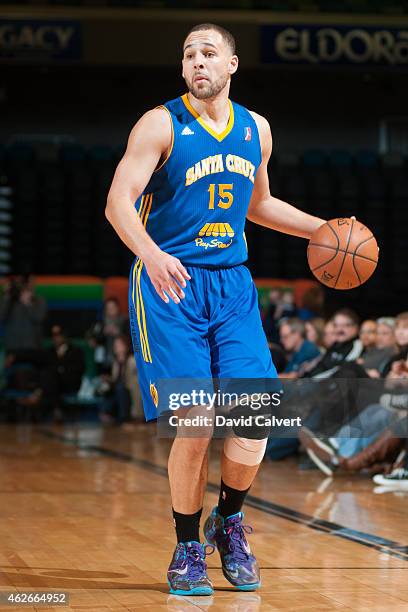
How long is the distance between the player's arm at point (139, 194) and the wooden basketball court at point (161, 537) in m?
1.04

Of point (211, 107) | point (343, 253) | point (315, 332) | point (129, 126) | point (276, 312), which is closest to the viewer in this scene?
point (211, 107)

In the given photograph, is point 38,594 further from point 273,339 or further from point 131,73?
point 131,73

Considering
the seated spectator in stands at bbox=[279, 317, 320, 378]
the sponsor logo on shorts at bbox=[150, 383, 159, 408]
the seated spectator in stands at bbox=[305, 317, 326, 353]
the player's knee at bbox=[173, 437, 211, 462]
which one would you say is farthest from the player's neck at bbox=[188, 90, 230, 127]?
the seated spectator in stands at bbox=[305, 317, 326, 353]

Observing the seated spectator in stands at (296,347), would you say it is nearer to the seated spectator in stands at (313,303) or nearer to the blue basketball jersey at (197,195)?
the seated spectator in stands at (313,303)

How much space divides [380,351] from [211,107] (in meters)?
4.47

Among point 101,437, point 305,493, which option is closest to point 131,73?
point 101,437

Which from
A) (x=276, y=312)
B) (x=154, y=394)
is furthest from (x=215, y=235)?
(x=276, y=312)

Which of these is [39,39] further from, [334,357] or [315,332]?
[334,357]

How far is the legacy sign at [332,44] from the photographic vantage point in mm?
16594

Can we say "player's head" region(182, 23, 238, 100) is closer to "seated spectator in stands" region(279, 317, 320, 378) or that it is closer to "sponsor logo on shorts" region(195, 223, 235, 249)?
"sponsor logo on shorts" region(195, 223, 235, 249)

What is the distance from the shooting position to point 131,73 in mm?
18312

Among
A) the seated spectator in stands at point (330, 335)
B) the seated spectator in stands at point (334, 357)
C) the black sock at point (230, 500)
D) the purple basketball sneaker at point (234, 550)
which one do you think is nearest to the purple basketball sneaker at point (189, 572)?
the purple basketball sneaker at point (234, 550)

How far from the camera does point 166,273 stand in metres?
3.35

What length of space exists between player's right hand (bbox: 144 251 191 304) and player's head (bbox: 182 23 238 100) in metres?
0.65
